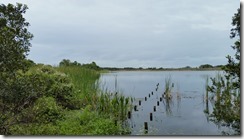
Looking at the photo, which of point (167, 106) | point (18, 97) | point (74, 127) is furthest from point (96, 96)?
point (18, 97)

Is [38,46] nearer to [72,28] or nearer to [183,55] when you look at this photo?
[72,28]

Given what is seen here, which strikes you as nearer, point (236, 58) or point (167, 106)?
point (236, 58)

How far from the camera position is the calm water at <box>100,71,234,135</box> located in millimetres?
2996

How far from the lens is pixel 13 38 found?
2.90 metres

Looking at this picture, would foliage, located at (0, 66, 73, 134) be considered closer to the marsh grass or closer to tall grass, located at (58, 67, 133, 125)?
tall grass, located at (58, 67, 133, 125)

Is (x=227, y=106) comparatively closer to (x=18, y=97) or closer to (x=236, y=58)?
(x=236, y=58)

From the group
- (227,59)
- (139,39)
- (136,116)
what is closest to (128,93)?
(136,116)

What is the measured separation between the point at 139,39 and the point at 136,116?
1387 mm

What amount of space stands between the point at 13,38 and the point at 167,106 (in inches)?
101

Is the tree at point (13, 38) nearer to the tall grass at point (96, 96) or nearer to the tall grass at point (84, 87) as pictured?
the tall grass at point (96, 96)

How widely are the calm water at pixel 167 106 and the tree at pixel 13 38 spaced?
3.27 feet

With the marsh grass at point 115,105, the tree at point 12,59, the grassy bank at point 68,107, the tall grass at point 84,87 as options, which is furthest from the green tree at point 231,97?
the tall grass at point 84,87

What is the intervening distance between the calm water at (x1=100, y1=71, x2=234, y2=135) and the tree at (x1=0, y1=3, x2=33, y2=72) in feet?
3.27

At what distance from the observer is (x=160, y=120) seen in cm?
360
